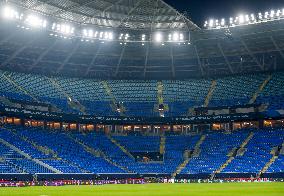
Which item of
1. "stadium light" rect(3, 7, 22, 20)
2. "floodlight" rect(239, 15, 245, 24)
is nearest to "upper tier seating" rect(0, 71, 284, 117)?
"stadium light" rect(3, 7, 22, 20)

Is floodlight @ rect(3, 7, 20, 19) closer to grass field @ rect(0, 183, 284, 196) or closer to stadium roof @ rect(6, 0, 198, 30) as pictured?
stadium roof @ rect(6, 0, 198, 30)

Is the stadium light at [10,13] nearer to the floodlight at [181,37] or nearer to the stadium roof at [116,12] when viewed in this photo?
the stadium roof at [116,12]

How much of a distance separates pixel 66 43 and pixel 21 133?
53.9ft

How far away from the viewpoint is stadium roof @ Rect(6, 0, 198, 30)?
61031 mm

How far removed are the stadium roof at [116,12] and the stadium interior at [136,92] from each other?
0.56 ft

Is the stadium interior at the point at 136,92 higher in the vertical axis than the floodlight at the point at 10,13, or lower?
lower

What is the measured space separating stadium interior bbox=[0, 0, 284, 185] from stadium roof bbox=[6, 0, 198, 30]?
0.56 ft

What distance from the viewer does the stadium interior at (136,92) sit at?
63.0 meters

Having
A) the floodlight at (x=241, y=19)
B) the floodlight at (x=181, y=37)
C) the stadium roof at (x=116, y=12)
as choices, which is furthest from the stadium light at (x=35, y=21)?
the floodlight at (x=241, y=19)

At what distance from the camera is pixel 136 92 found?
266 ft

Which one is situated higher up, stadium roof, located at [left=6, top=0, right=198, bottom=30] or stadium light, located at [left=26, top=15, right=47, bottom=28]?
stadium roof, located at [left=6, top=0, right=198, bottom=30]

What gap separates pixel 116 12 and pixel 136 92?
19973 mm

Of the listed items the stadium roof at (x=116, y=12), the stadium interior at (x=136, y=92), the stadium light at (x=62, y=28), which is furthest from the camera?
the stadium light at (x=62, y=28)

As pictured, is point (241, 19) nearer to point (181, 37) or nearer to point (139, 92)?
point (181, 37)
